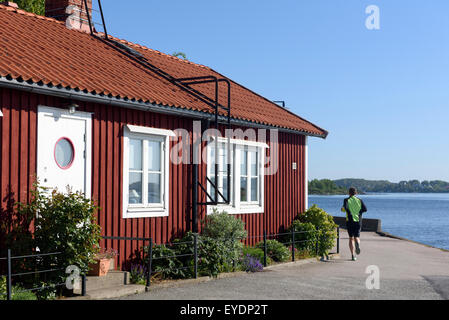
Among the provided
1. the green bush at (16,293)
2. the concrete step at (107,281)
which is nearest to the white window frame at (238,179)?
the concrete step at (107,281)

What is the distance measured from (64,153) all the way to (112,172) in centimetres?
124

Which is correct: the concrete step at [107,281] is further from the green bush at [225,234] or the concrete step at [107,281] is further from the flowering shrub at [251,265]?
the flowering shrub at [251,265]

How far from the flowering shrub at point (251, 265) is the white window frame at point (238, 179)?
1.51 metres

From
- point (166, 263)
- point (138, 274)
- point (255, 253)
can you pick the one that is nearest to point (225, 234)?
point (255, 253)

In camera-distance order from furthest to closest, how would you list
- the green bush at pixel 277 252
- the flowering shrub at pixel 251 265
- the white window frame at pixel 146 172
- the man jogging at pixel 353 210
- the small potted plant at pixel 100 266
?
the man jogging at pixel 353 210
the green bush at pixel 277 252
the flowering shrub at pixel 251 265
the white window frame at pixel 146 172
the small potted plant at pixel 100 266

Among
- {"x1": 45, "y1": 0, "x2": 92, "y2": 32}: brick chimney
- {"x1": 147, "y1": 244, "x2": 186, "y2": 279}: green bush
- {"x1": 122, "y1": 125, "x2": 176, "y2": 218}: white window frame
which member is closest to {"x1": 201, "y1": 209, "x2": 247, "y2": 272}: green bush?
{"x1": 147, "y1": 244, "x2": 186, "y2": 279}: green bush

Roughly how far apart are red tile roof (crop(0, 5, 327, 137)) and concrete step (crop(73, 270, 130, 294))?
10.8 ft

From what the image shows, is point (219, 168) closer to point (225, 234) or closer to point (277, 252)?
point (225, 234)

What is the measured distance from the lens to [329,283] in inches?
474

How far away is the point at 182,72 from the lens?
17.7 meters

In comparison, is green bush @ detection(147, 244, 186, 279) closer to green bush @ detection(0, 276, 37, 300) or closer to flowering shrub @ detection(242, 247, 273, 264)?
Result: flowering shrub @ detection(242, 247, 273, 264)

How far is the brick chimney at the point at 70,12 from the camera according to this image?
16.1 m

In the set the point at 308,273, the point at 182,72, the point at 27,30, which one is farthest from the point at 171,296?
the point at 182,72
